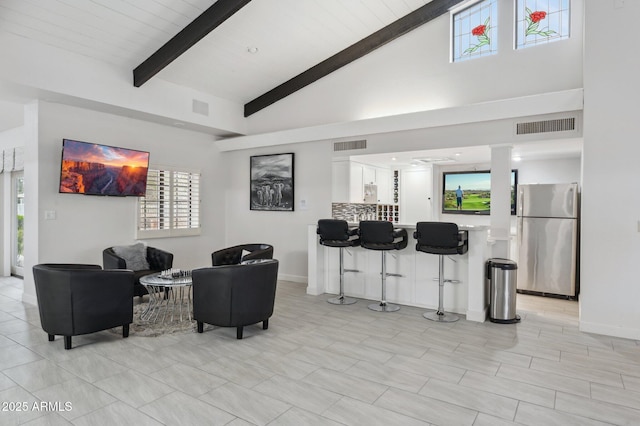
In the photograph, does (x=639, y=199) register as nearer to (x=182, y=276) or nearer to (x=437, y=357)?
(x=437, y=357)

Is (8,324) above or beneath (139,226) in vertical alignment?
beneath

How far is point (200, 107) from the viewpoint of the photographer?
22.3ft

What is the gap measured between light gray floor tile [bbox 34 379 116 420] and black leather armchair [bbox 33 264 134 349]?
81 centimetres

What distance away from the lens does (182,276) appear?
179 inches

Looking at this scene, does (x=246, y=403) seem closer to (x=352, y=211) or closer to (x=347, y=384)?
(x=347, y=384)

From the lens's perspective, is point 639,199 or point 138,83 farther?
point 138,83

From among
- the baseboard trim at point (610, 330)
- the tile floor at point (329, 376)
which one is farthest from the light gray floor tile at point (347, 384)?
the baseboard trim at point (610, 330)

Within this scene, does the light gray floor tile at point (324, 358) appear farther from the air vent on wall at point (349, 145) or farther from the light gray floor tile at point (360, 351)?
the air vent on wall at point (349, 145)

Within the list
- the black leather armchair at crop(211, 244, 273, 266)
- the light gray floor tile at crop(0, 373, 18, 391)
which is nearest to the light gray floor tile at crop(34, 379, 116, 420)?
the light gray floor tile at crop(0, 373, 18, 391)

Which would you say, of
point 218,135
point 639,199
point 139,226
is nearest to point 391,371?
point 639,199

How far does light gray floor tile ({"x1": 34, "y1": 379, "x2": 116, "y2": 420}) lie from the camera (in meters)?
2.64

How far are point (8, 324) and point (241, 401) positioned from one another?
3567 mm

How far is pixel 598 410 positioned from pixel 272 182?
5849mm

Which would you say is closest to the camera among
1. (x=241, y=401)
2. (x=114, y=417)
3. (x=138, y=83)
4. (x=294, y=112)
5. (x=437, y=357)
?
(x=114, y=417)
